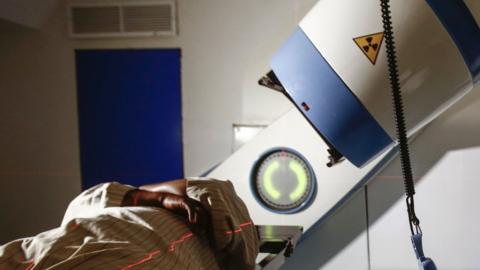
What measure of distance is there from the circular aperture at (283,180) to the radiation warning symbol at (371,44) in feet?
2.37

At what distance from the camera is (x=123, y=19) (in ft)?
7.74

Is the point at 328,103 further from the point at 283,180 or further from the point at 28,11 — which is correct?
the point at 28,11

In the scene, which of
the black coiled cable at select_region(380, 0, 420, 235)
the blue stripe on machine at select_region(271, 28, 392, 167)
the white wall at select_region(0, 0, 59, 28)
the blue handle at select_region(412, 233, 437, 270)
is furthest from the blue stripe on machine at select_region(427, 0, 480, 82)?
the white wall at select_region(0, 0, 59, 28)

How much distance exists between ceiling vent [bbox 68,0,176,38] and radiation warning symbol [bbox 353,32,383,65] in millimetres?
1451

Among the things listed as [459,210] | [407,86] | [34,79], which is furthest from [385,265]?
[34,79]

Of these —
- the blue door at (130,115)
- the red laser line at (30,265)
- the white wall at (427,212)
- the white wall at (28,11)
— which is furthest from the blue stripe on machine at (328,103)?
the white wall at (28,11)

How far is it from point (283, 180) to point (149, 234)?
0.99 metres

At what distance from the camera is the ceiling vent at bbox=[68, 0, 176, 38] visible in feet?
7.58

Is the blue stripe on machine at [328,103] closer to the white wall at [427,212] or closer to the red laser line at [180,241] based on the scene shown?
the red laser line at [180,241]

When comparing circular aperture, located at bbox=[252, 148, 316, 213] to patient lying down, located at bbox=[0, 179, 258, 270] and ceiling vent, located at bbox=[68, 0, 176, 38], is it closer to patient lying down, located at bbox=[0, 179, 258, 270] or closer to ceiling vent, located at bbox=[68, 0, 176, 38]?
patient lying down, located at bbox=[0, 179, 258, 270]

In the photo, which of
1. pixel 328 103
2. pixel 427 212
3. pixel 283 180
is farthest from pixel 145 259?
pixel 427 212

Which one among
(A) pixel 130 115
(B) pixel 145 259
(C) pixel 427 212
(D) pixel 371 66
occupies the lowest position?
(C) pixel 427 212

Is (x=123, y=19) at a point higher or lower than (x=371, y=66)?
higher

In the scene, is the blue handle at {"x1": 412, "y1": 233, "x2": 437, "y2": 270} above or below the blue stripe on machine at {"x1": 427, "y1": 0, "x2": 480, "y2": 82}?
below
